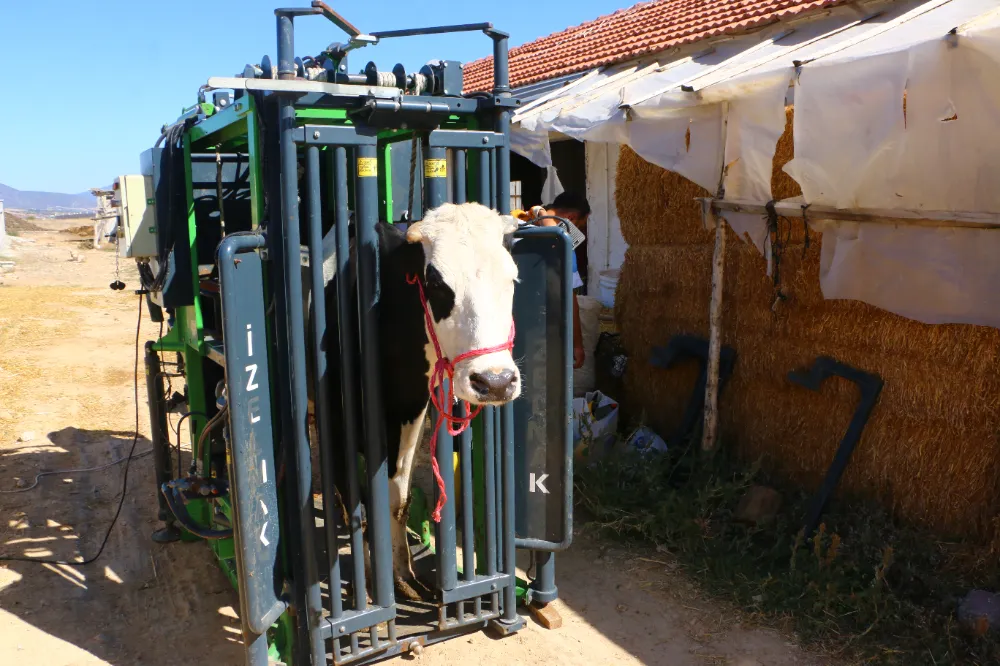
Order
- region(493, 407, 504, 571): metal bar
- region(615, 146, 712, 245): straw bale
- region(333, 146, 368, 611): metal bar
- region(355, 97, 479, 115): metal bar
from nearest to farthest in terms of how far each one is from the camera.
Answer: region(355, 97, 479, 115): metal bar → region(333, 146, 368, 611): metal bar → region(493, 407, 504, 571): metal bar → region(615, 146, 712, 245): straw bale

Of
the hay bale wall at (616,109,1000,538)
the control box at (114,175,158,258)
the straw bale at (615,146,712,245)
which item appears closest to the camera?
the hay bale wall at (616,109,1000,538)

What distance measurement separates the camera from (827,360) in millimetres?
5074

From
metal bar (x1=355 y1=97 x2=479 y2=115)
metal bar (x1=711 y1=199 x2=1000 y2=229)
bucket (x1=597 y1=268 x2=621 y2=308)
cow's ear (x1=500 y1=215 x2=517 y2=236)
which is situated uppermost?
metal bar (x1=355 y1=97 x2=479 y2=115)

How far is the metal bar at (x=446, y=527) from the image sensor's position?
3541 mm

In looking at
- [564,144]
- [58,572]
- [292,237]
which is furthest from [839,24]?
[58,572]

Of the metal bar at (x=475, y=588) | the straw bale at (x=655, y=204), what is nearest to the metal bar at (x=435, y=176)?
the metal bar at (x=475, y=588)

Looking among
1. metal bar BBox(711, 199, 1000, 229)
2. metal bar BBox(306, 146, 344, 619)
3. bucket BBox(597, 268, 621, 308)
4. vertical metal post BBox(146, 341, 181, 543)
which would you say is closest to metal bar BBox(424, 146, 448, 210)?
metal bar BBox(306, 146, 344, 619)

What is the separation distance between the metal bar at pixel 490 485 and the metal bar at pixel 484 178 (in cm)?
95

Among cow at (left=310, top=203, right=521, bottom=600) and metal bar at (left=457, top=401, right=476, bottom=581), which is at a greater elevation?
cow at (left=310, top=203, right=521, bottom=600)

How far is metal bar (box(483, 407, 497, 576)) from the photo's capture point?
3.66m

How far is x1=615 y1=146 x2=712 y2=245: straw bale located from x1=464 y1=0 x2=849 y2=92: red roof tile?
342 centimetres

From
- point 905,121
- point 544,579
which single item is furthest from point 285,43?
point 905,121

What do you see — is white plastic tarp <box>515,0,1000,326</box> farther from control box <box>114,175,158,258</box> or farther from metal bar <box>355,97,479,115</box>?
control box <box>114,175,158,258</box>

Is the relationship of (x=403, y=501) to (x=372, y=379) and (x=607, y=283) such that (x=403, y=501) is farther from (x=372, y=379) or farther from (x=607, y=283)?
(x=607, y=283)
